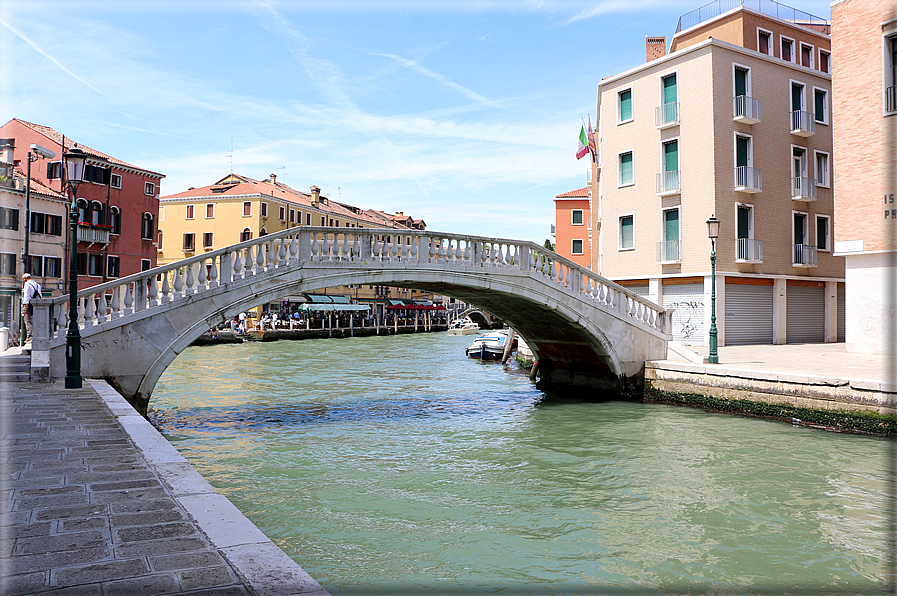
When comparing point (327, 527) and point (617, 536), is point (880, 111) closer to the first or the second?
point (617, 536)

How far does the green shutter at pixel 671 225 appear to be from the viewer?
2036 centimetres

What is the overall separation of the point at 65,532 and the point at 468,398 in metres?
12.2

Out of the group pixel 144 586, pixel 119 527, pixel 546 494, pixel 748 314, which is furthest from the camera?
pixel 748 314

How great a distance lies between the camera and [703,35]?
22422mm

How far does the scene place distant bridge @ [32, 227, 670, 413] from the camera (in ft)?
29.6

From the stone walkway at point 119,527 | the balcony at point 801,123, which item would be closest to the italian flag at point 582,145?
the balcony at point 801,123

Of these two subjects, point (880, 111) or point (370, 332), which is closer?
point (880, 111)

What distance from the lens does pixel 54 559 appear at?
9.04ft


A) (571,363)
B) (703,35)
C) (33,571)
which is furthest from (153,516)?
(703,35)

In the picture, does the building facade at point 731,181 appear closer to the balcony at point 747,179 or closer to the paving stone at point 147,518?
the balcony at point 747,179

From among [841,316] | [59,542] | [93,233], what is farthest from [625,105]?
[93,233]

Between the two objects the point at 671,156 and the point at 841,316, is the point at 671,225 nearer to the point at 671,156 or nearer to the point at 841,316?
the point at 671,156

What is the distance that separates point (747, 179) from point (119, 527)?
795 inches

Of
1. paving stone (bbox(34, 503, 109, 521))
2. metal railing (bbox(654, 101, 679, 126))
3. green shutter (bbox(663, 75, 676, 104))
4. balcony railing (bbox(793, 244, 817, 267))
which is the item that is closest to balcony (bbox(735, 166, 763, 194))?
metal railing (bbox(654, 101, 679, 126))
